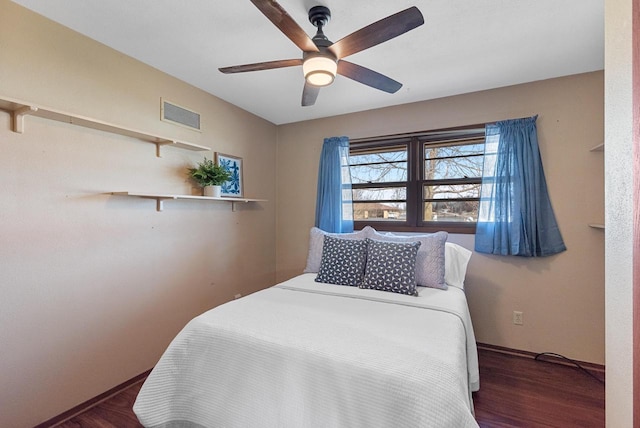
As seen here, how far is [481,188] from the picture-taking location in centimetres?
260

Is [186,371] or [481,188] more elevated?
[481,188]

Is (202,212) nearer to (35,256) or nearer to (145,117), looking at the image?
Result: (145,117)

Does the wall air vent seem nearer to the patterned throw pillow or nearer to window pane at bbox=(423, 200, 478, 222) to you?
the patterned throw pillow

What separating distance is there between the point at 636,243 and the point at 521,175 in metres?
2.26

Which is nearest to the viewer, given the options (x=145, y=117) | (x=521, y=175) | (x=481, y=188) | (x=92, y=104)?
(x=92, y=104)

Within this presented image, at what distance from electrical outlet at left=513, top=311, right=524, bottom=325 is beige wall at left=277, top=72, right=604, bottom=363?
0.10 feet

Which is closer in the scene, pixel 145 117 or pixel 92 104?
pixel 92 104

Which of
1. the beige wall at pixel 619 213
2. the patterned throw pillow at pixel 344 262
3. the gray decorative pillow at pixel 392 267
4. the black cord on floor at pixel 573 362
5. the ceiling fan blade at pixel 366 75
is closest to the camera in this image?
the beige wall at pixel 619 213

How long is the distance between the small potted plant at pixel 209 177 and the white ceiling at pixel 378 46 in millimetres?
755

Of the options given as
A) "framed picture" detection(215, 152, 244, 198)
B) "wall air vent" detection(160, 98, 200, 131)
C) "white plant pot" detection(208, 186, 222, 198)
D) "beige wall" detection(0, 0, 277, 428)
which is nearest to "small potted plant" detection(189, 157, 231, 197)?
"white plant pot" detection(208, 186, 222, 198)

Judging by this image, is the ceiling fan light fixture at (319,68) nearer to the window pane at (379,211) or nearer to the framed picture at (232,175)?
the framed picture at (232,175)

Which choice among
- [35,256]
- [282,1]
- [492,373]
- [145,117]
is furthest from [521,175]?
[35,256]

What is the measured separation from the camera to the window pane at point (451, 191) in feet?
8.95

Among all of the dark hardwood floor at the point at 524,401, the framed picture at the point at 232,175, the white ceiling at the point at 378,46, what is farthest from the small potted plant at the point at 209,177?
the dark hardwood floor at the point at 524,401
